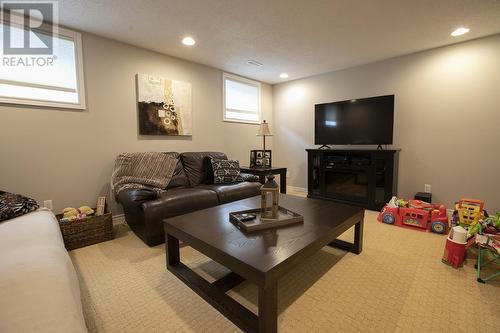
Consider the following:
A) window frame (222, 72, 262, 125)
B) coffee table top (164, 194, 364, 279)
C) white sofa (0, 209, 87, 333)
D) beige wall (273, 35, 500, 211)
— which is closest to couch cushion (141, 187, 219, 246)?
coffee table top (164, 194, 364, 279)

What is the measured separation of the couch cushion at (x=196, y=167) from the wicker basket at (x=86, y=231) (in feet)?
3.64

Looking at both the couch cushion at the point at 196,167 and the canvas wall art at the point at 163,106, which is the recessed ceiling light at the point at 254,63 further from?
the couch cushion at the point at 196,167

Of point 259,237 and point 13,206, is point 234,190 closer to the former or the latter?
point 259,237

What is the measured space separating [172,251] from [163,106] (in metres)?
2.22

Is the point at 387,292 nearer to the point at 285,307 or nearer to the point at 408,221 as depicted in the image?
the point at 285,307

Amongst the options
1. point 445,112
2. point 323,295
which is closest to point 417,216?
point 445,112

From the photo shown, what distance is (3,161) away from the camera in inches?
89.4

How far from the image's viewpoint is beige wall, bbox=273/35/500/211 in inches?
114

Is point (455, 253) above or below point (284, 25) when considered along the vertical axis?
below

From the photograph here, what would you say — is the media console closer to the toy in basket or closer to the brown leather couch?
the toy in basket

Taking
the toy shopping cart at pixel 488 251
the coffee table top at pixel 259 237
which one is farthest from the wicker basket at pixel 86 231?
the toy shopping cart at pixel 488 251

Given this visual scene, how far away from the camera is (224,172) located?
3219mm

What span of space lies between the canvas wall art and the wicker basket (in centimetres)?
129

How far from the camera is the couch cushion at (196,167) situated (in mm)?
3235
